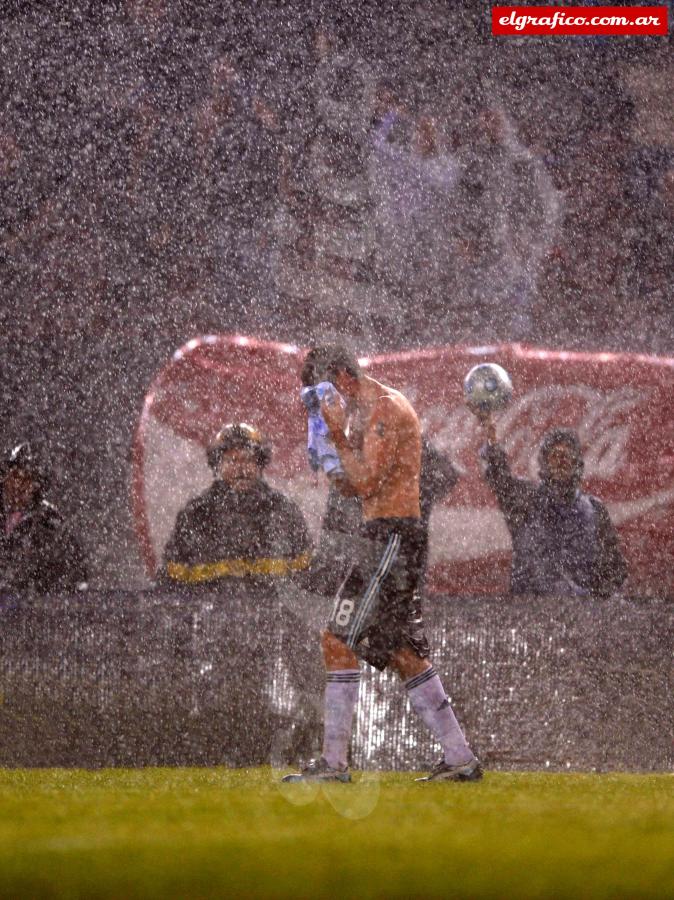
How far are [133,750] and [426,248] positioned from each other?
518cm

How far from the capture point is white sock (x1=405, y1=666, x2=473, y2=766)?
429 centimetres

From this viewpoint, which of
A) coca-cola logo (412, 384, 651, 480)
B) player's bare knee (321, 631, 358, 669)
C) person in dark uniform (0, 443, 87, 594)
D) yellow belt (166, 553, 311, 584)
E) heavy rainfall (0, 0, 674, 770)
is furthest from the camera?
heavy rainfall (0, 0, 674, 770)

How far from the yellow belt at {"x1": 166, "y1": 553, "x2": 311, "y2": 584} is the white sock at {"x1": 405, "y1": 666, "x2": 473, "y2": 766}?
0.90 m

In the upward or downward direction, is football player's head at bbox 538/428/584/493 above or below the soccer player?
above

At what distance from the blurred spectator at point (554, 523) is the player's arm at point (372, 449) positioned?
138 centimetres

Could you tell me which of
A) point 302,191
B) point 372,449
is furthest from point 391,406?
point 302,191

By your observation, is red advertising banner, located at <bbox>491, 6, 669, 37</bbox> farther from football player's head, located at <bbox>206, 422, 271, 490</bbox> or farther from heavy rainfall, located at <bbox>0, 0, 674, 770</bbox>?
football player's head, located at <bbox>206, 422, 271, 490</bbox>

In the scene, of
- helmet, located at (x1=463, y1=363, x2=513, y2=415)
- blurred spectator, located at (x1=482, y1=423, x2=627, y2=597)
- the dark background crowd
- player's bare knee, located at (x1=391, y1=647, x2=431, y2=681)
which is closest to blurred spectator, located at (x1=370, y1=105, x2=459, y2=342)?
the dark background crowd

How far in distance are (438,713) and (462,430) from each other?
370 centimetres

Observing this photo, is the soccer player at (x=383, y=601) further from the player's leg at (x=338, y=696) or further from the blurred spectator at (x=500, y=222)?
the blurred spectator at (x=500, y=222)

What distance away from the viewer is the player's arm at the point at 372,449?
429cm

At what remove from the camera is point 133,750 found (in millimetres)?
4562

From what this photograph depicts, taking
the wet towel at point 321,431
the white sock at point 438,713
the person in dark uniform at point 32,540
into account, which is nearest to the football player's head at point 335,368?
the wet towel at point 321,431

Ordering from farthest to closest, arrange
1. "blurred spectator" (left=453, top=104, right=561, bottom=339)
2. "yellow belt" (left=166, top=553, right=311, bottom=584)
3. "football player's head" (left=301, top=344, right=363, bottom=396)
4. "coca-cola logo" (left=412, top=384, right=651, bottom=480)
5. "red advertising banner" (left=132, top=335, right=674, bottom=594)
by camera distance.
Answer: "blurred spectator" (left=453, top=104, right=561, bottom=339) < "coca-cola logo" (left=412, top=384, right=651, bottom=480) < "red advertising banner" (left=132, top=335, right=674, bottom=594) < "yellow belt" (left=166, top=553, right=311, bottom=584) < "football player's head" (left=301, top=344, right=363, bottom=396)
